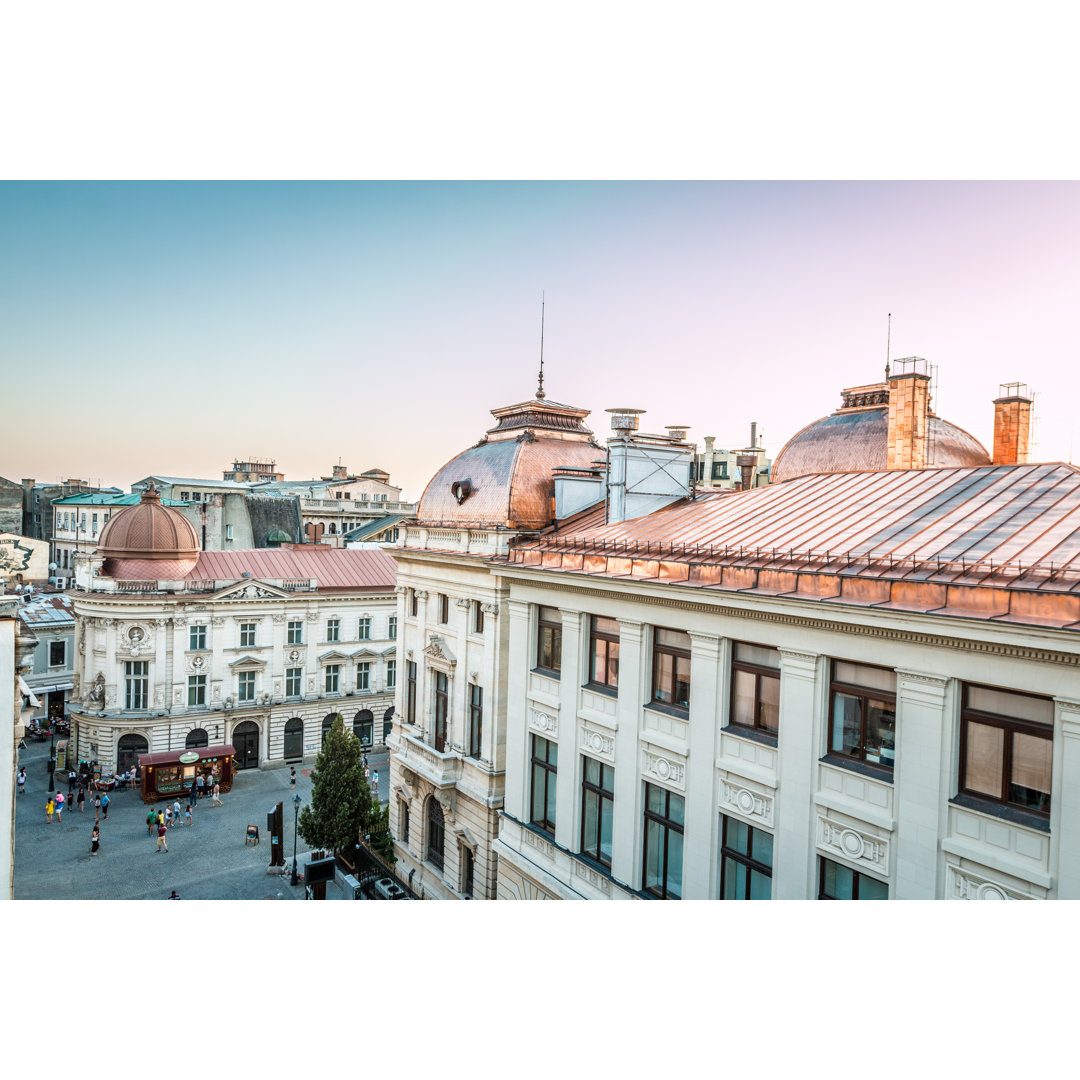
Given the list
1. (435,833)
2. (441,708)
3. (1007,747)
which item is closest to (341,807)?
(435,833)

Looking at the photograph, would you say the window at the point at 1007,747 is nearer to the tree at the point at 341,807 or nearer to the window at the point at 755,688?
the window at the point at 755,688

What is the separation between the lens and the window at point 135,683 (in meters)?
31.4

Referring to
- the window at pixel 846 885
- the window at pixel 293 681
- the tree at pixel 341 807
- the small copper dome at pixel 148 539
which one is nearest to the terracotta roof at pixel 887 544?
the window at pixel 846 885

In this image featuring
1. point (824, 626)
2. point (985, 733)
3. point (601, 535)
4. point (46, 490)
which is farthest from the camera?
point (46, 490)

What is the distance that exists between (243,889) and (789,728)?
18.0 m

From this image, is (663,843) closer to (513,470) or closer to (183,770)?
(513,470)

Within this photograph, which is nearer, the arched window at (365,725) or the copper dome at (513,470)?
the copper dome at (513,470)

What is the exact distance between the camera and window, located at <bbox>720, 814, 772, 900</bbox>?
11.0m

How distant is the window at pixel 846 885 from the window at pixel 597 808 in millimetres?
3947

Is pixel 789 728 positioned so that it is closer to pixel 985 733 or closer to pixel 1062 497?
pixel 985 733

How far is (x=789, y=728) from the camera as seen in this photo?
10438mm

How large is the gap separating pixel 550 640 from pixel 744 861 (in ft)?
18.0
